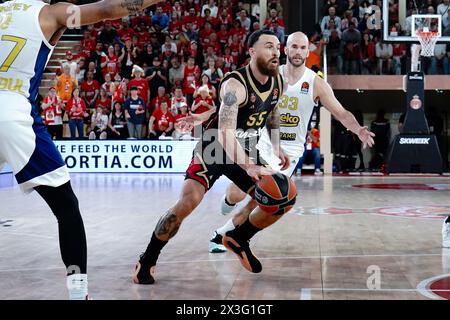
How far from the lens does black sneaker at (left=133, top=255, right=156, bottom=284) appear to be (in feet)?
16.7

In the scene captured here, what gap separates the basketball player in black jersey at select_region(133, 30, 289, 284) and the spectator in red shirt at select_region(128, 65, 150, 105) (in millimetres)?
13582

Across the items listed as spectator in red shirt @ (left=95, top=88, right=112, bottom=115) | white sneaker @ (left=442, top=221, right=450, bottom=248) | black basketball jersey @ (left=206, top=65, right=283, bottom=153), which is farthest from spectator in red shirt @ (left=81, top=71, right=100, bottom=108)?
black basketball jersey @ (left=206, top=65, right=283, bottom=153)

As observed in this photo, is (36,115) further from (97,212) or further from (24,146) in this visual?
(97,212)

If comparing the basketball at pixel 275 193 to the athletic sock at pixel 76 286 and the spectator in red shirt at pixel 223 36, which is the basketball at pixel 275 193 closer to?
the athletic sock at pixel 76 286

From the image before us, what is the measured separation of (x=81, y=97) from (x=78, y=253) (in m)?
16.1

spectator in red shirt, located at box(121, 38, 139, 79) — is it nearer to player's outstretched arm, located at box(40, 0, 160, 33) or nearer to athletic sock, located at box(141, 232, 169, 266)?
athletic sock, located at box(141, 232, 169, 266)

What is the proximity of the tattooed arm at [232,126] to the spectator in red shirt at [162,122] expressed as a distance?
13096mm

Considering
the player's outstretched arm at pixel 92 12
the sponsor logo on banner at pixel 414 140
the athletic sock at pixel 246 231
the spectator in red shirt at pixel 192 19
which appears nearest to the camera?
the player's outstretched arm at pixel 92 12

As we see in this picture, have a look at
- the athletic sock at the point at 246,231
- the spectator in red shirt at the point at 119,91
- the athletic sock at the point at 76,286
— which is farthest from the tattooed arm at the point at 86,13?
the spectator in red shirt at the point at 119,91

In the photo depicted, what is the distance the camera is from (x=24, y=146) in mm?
4039

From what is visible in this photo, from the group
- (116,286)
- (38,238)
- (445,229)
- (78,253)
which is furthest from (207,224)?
(78,253)

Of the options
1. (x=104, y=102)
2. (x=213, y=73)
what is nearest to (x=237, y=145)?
(x=213, y=73)

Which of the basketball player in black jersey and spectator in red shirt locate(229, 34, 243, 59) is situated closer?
the basketball player in black jersey

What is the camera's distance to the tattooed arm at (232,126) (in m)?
5.09
